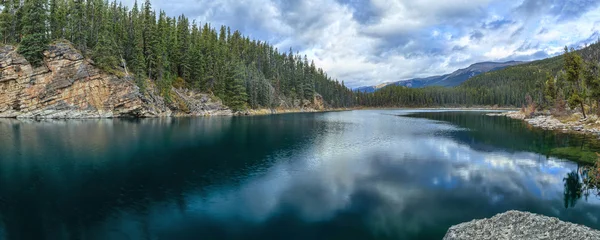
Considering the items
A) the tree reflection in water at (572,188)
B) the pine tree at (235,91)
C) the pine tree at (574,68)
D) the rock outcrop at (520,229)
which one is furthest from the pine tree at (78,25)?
the pine tree at (574,68)

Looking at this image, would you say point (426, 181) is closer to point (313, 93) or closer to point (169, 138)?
point (169, 138)

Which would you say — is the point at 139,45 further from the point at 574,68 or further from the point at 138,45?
the point at 574,68

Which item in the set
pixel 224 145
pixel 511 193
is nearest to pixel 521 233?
pixel 511 193

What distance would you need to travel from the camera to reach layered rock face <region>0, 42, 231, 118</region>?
67.4 meters

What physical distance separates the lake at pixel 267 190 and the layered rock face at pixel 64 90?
4200 centimetres

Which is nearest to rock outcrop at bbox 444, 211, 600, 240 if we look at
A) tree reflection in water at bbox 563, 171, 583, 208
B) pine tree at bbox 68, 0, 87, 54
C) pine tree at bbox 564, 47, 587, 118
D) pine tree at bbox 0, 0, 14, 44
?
tree reflection in water at bbox 563, 171, 583, 208

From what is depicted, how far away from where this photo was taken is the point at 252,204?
17250 millimetres

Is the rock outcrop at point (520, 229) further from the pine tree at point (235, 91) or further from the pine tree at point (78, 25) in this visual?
the pine tree at point (235, 91)

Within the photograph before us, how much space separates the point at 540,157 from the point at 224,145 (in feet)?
113

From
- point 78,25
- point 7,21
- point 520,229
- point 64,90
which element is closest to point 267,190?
point 520,229

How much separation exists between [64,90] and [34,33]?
13.8 metres

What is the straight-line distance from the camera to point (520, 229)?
33.9ft

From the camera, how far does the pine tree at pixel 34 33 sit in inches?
2685

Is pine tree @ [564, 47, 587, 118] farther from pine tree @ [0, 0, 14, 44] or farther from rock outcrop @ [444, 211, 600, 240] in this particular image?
pine tree @ [0, 0, 14, 44]
